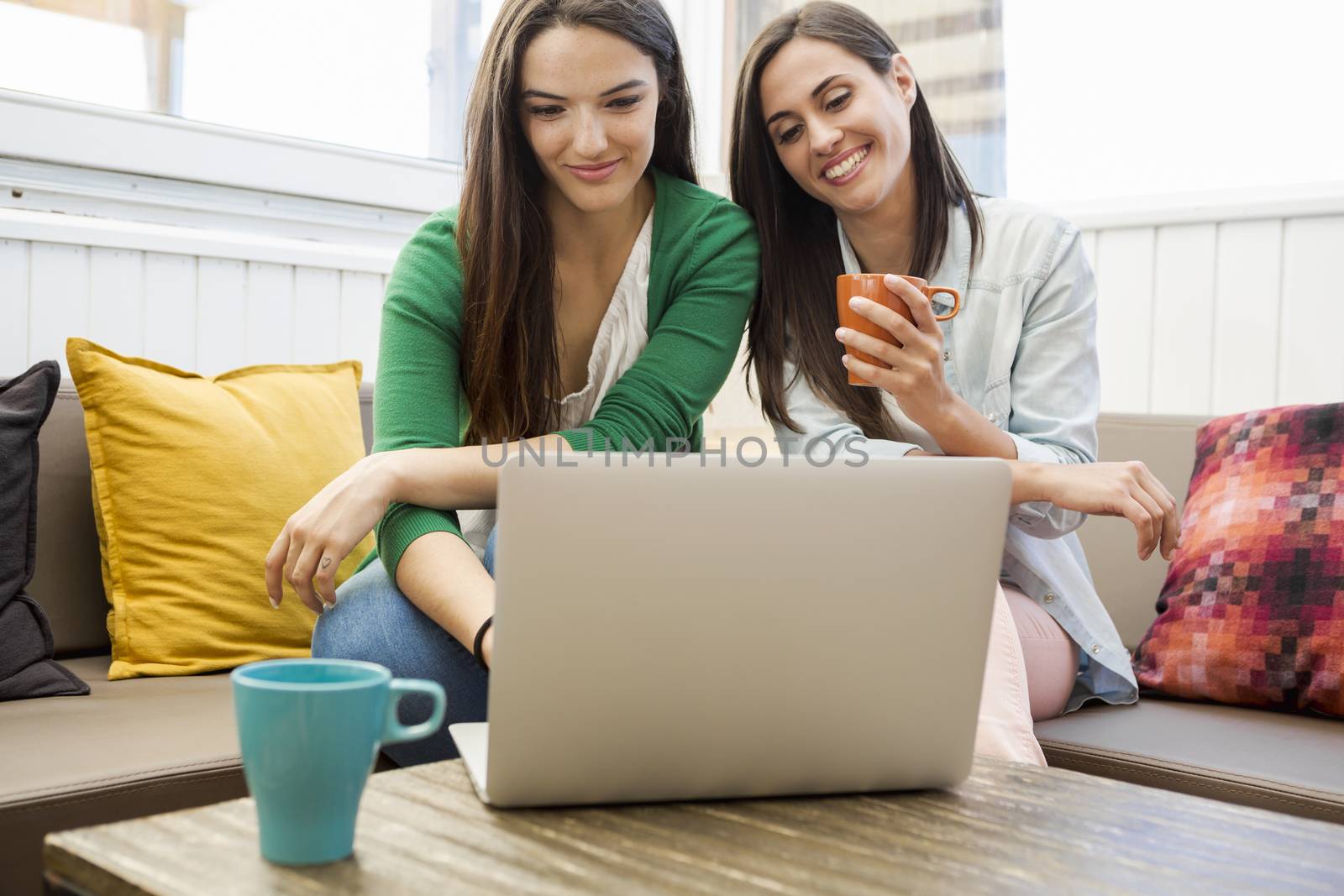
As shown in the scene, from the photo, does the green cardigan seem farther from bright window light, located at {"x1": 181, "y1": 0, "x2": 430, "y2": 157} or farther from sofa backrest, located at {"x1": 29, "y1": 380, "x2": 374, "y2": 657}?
bright window light, located at {"x1": 181, "y1": 0, "x2": 430, "y2": 157}

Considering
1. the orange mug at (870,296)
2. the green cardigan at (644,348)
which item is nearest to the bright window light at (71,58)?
the green cardigan at (644,348)

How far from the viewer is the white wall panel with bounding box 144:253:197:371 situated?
203 cm

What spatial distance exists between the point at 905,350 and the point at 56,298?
1.44 m

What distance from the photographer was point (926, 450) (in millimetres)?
1490

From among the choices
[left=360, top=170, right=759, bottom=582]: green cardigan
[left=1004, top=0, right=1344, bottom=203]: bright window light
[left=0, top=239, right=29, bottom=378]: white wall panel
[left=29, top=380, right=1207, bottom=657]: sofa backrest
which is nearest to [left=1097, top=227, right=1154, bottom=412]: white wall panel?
[left=1004, top=0, right=1344, bottom=203]: bright window light

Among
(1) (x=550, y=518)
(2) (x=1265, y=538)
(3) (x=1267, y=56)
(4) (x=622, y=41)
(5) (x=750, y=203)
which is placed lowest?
(2) (x=1265, y=538)

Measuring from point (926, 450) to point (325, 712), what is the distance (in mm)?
1043

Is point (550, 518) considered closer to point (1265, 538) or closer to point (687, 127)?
point (687, 127)

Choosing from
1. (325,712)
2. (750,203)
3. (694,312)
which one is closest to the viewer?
(325,712)

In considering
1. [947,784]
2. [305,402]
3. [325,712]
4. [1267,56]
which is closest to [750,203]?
[305,402]

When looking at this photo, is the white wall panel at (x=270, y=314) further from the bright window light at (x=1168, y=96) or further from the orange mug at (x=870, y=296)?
the bright window light at (x=1168, y=96)

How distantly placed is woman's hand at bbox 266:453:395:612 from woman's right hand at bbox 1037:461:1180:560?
706mm

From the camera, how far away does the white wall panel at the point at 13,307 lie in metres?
1.88

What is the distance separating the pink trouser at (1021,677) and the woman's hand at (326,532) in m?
Answer: 0.59
